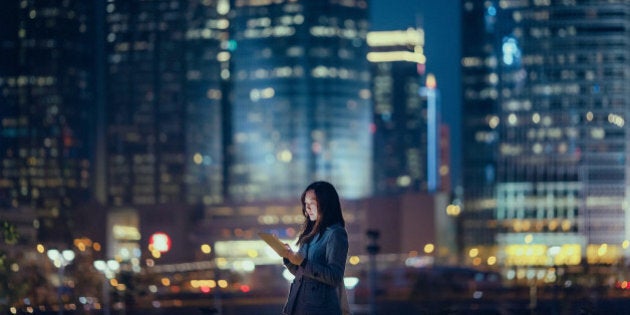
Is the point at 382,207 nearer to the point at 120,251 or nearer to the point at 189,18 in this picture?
the point at 120,251

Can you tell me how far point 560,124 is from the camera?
13225 centimetres

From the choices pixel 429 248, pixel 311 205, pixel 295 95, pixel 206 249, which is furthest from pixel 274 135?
pixel 311 205

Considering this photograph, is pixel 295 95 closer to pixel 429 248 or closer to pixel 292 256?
pixel 429 248

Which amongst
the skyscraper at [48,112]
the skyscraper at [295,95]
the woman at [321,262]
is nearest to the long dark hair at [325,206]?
the woman at [321,262]

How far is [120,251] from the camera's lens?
92750 mm

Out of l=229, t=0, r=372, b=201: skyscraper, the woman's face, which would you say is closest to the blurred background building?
l=229, t=0, r=372, b=201: skyscraper

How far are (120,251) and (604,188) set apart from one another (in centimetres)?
6222

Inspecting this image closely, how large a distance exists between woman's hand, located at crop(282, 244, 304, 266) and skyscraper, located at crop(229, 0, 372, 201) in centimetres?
16017

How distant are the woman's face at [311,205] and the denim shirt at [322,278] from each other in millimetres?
138

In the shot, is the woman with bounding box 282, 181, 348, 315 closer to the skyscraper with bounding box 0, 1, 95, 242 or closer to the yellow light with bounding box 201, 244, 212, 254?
the skyscraper with bounding box 0, 1, 95, 242

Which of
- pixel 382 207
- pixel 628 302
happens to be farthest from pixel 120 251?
pixel 628 302

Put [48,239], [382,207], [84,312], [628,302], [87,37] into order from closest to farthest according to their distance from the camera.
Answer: [84,312] → [628,302] → [48,239] → [87,37] → [382,207]

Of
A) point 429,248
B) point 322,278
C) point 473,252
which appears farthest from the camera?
point 473,252

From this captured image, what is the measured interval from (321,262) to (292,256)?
30 cm
